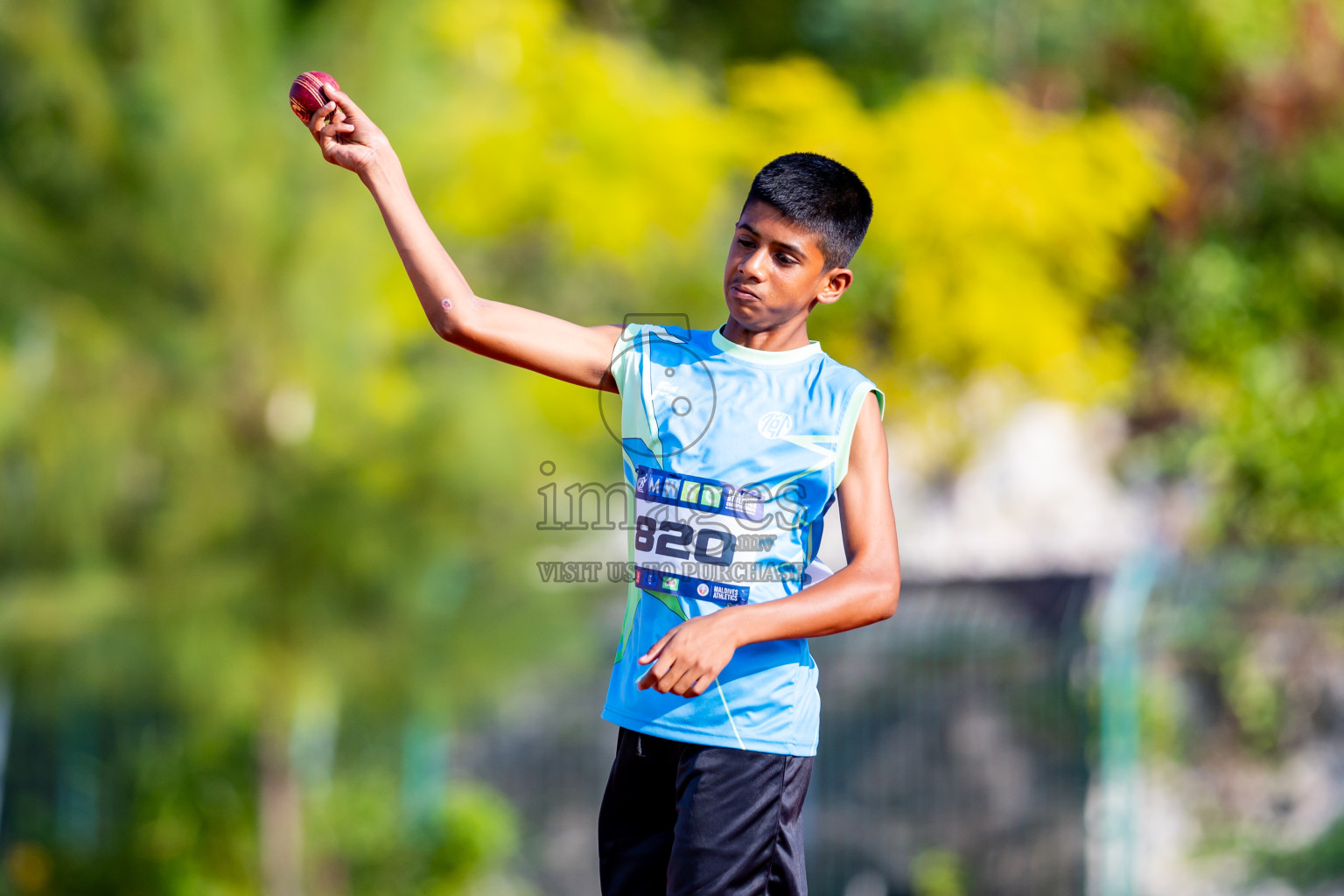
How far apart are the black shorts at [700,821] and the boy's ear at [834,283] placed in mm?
688

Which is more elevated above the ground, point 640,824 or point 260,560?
point 260,560

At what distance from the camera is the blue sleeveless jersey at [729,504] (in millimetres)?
1917

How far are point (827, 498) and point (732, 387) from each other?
0.22 meters

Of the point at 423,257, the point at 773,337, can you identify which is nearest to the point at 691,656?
the point at 773,337

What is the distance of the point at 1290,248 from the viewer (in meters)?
12.0

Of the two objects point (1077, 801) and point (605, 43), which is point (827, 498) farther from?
point (605, 43)

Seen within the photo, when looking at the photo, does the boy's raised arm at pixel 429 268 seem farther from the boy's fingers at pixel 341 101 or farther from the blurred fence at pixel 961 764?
the blurred fence at pixel 961 764

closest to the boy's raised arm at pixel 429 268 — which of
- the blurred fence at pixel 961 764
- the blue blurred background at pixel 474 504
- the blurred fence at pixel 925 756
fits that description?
the blue blurred background at pixel 474 504

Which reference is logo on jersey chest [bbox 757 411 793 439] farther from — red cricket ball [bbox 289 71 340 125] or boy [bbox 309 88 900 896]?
red cricket ball [bbox 289 71 340 125]

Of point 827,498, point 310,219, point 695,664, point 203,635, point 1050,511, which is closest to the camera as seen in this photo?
point 695,664

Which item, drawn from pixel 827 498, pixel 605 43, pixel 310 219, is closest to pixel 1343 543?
pixel 605 43

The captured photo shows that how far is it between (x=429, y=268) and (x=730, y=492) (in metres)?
0.53

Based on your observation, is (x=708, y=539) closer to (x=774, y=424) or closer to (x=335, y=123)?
(x=774, y=424)

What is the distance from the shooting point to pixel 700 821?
188 cm
